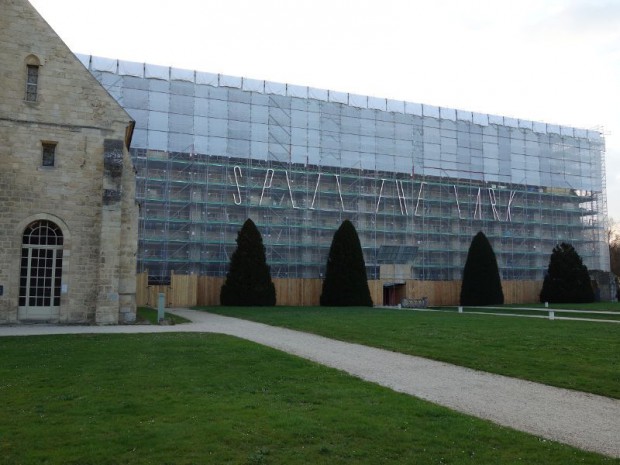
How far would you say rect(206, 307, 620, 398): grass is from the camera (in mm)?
10031

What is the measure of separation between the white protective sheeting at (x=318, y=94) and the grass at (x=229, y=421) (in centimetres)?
3300

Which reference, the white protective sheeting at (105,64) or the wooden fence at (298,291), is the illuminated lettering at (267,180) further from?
the white protective sheeting at (105,64)

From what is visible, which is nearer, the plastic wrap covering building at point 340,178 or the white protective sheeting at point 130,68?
the plastic wrap covering building at point 340,178

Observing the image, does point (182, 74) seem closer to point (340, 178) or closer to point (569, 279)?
point (340, 178)

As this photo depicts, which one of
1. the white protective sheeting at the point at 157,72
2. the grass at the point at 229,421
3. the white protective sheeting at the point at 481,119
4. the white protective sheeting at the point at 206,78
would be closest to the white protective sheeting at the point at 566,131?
the white protective sheeting at the point at 481,119

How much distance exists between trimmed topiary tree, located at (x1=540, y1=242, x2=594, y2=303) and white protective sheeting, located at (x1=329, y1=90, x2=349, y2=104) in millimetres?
17688

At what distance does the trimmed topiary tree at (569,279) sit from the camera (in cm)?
3778

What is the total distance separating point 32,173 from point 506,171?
35293 millimetres

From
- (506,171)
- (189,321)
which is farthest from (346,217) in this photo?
(189,321)

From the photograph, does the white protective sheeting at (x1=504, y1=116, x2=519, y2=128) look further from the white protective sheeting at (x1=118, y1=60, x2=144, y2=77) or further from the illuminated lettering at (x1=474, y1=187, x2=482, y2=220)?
the white protective sheeting at (x1=118, y1=60, x2=144, y2=77)

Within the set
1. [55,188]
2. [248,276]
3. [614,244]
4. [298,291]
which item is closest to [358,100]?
[298,291]

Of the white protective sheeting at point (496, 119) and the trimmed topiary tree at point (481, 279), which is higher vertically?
the white protective sheeting at point (496, 119)

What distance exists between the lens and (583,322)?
2139 cm

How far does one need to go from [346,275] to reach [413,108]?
17001 mm
